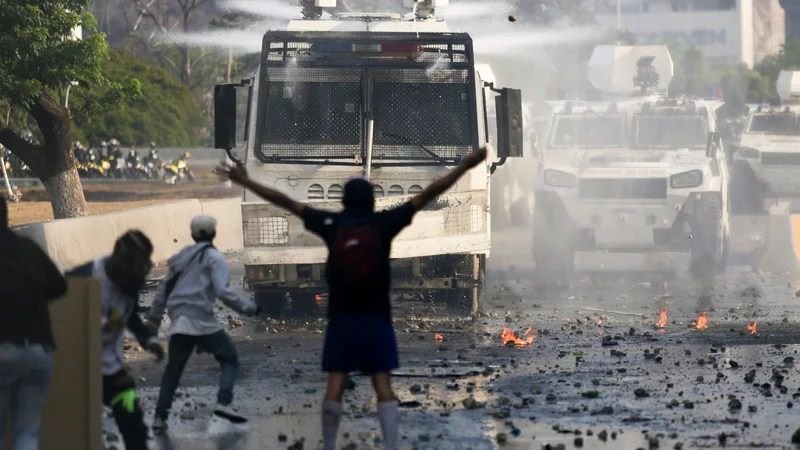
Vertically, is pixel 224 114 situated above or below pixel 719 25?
below

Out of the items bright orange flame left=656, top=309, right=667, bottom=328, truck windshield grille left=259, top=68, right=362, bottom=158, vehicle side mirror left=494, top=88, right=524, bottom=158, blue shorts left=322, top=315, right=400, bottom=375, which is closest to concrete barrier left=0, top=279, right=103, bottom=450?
blue shorts left=322, top=315, right=400, bottom=375

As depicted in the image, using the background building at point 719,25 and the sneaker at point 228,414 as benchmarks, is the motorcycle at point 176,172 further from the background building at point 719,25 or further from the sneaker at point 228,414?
the background building at point 719,25

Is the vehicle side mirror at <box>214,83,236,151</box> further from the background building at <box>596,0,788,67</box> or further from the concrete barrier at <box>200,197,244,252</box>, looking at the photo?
the background building at <box>596,0,788,67</box>

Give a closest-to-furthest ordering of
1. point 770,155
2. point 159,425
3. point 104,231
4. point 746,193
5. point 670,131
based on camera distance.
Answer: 1. point 159,425
2. point 104,231
3. point 670,131
4. point 770,155
5. point 746,193

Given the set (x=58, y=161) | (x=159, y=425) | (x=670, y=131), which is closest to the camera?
(x=159, y=425)

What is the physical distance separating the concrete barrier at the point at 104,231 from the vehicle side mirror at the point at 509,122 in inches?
177

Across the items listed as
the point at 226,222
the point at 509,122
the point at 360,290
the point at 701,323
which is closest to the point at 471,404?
the point at 360,290

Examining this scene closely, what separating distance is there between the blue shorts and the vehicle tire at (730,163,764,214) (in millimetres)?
25350

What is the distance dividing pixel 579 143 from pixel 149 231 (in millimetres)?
6382

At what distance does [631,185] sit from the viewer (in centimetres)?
1989

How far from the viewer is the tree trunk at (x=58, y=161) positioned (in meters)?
26.8

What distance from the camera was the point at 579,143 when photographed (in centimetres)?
2106

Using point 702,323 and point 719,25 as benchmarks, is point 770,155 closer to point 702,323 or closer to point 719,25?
point 702,323

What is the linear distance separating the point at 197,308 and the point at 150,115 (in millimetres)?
52751
